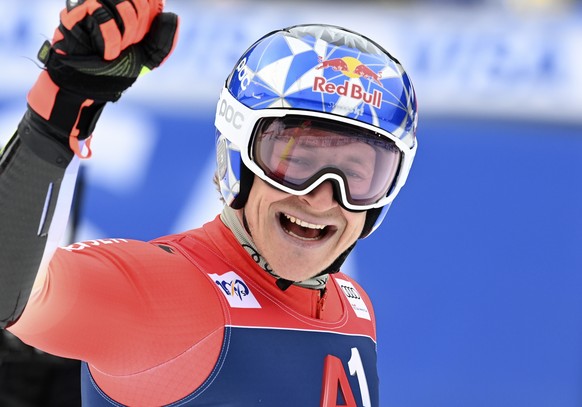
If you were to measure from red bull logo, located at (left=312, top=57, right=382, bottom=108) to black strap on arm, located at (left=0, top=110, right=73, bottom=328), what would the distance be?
3.08 feet

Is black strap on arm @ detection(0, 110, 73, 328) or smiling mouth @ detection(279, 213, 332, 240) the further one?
smiling mouth @ detection(279, 213, 332, 240)

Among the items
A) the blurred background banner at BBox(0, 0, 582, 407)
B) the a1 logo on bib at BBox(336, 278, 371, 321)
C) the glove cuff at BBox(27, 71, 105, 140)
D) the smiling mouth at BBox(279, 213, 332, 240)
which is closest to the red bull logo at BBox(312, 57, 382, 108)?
the smiling mouth at BBox(279, 213, 332, 240)

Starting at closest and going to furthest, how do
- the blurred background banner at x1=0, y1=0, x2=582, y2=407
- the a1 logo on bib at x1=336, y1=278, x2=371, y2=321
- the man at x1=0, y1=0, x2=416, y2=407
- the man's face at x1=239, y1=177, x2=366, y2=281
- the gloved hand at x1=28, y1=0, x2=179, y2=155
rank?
the gloved hand at x1=28, y1=0, x2=179, y2=155, the man at x1=0, y1=0, x2=416, y2=407, the man's face at x1=239, y1=177, x2=366, y2=281, the a1 logo on bib at x1=336, y1=278, x2=371, y2=321, the blurred background banner at x1=0, y1=0, x2=582, y2=407

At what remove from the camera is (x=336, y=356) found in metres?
2.85

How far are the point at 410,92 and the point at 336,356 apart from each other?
78 centimetres

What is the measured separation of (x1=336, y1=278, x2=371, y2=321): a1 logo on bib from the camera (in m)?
3.22

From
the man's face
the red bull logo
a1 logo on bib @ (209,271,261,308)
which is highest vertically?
the red bull logo

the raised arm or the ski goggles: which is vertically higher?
the ski goggles

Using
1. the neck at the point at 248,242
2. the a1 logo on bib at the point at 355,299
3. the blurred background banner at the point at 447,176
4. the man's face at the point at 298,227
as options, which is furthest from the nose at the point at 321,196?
the blurred background banner at the point at 447,176

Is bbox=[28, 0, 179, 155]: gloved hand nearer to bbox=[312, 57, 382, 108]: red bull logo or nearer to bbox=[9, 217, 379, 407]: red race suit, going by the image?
bbox=[9, 217, 379, 407]: red race suit

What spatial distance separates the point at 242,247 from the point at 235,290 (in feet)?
0.67

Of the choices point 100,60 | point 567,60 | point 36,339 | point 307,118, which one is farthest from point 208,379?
point 567,60

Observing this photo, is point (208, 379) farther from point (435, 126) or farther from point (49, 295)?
point (435, 126)

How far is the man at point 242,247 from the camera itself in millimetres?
2016
